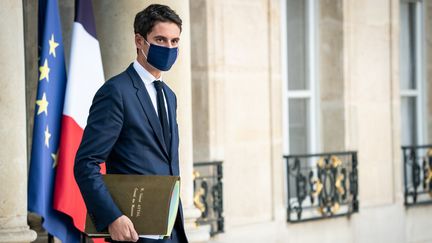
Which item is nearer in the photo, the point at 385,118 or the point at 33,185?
the point at 33,185

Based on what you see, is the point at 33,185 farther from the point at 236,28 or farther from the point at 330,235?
the point at 330,235

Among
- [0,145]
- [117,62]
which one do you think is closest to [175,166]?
[0,145]

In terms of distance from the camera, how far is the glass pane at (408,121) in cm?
1477

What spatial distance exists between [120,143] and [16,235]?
245 cm

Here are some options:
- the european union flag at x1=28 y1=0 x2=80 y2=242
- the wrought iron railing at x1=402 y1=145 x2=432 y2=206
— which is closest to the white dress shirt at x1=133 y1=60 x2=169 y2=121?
the european union flag at x1=28 y1=0 x2=80 y2=242

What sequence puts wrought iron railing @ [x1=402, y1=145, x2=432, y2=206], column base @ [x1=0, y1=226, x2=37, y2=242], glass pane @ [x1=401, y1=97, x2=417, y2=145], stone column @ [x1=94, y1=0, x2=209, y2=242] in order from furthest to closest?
glass pane @ [x1=401, y1=97, x2=417, y2=145] < wrought iron railing @ [x1=402, y1=145, x2=432, y2=206] < stone column @ [x1=94, y1=0, x2=209, y2=242] < column base @ [x1=0, y1=226, x2=37, y2=242]

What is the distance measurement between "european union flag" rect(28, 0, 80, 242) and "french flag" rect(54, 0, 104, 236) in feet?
0.20

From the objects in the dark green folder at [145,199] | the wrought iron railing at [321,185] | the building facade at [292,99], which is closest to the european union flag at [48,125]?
the building facade at [292,99]

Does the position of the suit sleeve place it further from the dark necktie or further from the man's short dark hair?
the man's short dark hair

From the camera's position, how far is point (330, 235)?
1259 cm

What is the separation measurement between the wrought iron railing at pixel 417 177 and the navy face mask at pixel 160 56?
912 cm

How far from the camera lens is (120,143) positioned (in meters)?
5.13

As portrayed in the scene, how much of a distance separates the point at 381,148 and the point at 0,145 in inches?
272

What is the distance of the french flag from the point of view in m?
7.96
